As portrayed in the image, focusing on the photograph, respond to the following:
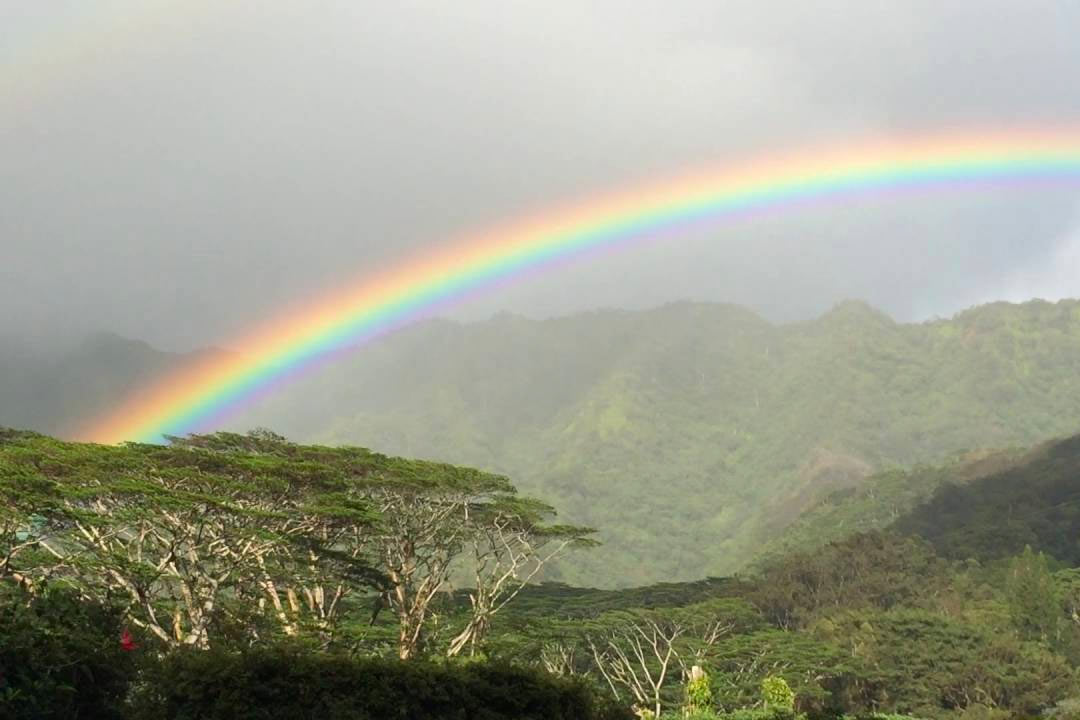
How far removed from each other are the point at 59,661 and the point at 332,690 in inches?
159

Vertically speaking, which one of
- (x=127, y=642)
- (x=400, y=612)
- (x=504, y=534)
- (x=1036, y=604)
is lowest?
(x=1036, y=604)

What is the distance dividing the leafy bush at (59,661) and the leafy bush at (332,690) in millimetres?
589

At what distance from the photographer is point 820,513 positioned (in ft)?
479

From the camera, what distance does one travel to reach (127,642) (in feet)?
51.4

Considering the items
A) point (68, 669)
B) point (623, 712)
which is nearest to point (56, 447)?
point (68, 669)

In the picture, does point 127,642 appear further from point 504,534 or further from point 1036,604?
point 1036,604

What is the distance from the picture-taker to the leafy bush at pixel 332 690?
44.6 feet

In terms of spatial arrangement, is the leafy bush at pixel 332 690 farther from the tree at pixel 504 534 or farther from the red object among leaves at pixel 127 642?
the tree at pixel 504 534

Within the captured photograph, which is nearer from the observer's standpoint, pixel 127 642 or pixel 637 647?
pixel 127 642

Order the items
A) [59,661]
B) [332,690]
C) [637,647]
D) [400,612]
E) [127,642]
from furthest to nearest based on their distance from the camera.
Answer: [637,647] < [400,612] < [127,642] < [332,690] < [59,661]

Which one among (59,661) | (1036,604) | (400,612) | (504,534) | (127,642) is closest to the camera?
(59,661)

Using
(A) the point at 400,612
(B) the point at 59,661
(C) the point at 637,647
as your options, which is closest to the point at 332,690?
(B) the point at 59,661

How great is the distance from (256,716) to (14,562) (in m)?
18.6

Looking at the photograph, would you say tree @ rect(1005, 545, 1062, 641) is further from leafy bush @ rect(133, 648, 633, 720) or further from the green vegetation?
leafy bush @ rect(133, 648, 633, 720)
